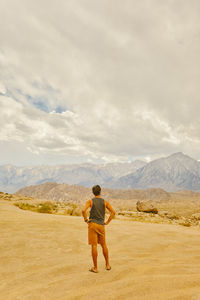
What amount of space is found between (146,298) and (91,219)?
2214mm

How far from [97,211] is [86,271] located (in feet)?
4.46

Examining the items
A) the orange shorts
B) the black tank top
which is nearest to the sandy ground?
the orange shorts

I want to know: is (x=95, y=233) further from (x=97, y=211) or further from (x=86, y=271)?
(x=86, y=271)

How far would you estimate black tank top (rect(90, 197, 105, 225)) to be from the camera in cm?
510

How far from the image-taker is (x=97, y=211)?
515cm

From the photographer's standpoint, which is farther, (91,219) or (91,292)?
(91,219)

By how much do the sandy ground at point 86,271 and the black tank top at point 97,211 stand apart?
3.71 ft

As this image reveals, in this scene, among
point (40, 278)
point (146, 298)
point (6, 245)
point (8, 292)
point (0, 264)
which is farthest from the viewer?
point (6, 245)

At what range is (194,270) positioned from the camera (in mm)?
4688

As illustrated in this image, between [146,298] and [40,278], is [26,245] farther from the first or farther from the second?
[146,298]

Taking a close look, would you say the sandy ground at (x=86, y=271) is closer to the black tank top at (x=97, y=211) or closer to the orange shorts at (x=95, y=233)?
the orange shorts at (x=95, y=233)

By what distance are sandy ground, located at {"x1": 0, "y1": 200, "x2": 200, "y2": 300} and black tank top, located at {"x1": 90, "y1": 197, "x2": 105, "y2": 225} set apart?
113 cm

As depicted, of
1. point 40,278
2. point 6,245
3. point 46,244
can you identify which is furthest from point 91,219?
point 6,245

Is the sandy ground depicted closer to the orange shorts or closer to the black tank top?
the orange shorts
